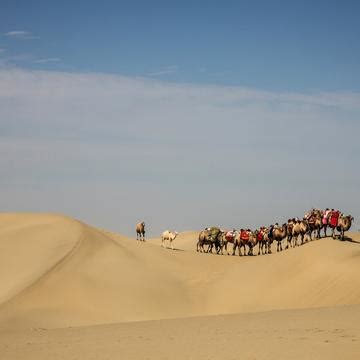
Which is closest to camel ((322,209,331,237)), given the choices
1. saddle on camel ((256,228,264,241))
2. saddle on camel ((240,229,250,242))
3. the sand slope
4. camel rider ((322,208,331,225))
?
camel rider ((322,208,331,225))

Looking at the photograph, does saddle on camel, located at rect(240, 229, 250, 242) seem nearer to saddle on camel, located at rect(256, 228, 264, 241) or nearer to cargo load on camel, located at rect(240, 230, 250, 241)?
cargo load on camel, located at rect(240, 230, 250, 241)

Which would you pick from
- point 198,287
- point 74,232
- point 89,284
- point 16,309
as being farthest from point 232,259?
point 16,309

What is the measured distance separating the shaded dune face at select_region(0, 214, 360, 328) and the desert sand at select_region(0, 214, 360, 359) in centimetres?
5

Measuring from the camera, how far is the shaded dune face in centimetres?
2438

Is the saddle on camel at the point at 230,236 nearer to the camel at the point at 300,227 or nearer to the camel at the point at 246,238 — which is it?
the camel at the point at 246,238

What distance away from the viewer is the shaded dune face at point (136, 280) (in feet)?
80.0

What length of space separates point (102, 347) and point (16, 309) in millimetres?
9555

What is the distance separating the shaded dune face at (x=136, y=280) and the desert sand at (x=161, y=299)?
2.2 inches

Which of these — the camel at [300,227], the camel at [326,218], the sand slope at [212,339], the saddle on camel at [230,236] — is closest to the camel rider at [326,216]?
the camel at [326,218]

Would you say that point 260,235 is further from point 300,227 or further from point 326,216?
point 326,216

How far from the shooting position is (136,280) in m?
28.5

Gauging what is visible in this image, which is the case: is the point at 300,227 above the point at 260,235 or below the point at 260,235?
above

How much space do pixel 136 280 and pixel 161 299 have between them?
70.4 inches

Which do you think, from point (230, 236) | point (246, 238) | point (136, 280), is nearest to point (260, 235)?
point (246, 238)
